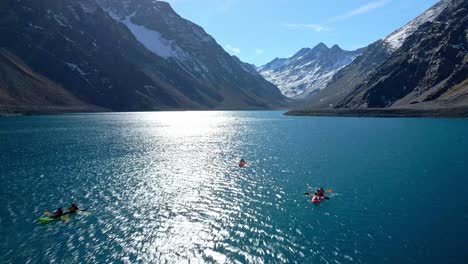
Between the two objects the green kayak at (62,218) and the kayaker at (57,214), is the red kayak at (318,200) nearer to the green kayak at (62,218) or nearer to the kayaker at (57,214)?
the green kayak at (62,218)

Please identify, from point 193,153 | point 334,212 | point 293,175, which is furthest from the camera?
point 193,153

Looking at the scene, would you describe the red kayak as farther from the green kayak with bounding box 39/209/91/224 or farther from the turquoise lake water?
the green kayak with bounding box 39/209/91/224

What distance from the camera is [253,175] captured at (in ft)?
218

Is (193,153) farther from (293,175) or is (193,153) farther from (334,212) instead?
(334,212)

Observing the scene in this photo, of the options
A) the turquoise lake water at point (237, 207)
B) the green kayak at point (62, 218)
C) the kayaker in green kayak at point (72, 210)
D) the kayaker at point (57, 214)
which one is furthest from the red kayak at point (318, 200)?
the kayaker at point (57, 214)

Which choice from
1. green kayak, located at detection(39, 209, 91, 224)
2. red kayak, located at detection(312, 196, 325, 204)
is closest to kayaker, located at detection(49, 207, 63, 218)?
green kayak, located at detection(39, 209, 91, 224)

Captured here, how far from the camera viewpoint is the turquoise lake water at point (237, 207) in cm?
3366

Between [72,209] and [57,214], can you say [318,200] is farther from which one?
[57,214]

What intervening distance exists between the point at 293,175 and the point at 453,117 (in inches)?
7040

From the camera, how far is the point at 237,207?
4694 cm

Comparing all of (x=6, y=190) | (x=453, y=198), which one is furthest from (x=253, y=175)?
(x=6, y=190)

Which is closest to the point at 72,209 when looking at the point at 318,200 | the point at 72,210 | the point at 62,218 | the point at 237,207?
the point at 72,210

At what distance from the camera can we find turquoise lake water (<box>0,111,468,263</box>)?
3366 cm

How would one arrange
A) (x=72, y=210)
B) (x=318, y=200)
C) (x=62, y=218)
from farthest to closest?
1. (x=318, y=200)
2. (x=72, y=210)
3. (x=62, y=218)
